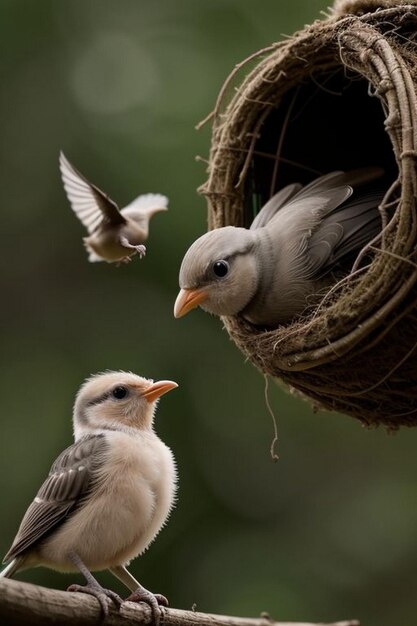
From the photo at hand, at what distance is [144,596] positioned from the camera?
11.7 ft

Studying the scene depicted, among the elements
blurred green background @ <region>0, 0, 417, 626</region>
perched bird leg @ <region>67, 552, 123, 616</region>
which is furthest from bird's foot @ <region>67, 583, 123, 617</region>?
blurred green background @ <region>0, 0, 417, 626</region>

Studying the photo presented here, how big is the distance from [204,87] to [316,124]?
253 centimetres

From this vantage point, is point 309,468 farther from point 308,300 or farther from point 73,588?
point 73,588

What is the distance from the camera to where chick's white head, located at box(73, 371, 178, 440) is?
3920 mm

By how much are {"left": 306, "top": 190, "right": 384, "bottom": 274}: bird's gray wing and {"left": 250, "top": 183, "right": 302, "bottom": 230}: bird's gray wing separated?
0.27m

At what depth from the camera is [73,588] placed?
11.2ft

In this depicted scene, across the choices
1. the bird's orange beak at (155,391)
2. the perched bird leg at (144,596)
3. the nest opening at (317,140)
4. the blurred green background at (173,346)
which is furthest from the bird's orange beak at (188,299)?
the blurred green background at (173,346)

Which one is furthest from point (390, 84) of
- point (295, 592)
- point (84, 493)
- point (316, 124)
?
point (295, 592)

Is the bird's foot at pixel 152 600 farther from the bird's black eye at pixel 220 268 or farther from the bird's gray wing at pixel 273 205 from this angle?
the bird's gray wing at pixel 273 205

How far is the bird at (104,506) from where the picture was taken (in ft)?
11.7

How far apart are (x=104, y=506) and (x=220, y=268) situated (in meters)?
0.85

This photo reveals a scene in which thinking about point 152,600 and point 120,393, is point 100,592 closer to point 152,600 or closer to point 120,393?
point 152,600

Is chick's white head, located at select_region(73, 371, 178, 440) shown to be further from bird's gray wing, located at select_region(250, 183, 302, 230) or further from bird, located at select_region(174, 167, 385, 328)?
bird's gray wing, located at select_region(250, 183, 302, 230)

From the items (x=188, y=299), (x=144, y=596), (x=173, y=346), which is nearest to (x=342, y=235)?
(x=188, y=299)
